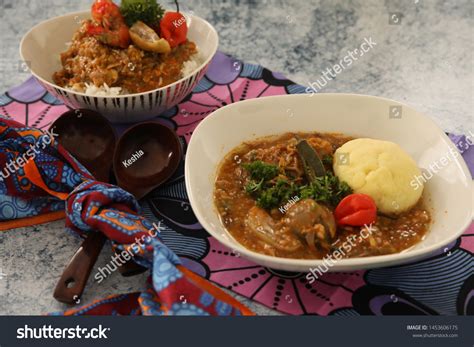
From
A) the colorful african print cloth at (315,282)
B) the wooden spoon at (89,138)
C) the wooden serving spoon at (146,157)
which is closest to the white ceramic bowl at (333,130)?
the colorful african print cloth at (315,282)

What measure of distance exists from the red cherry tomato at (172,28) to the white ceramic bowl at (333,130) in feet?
2.35

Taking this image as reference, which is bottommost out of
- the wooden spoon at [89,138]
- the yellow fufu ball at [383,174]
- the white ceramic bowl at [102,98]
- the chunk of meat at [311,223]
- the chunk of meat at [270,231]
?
the wooden spoon at [89,138]

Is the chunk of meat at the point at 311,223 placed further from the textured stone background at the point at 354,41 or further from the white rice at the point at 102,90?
the textured stone background at the point at 354,41

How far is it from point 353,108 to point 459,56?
5.65 ft

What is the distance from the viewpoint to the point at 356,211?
241 cm

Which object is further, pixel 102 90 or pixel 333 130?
pixel 102 90

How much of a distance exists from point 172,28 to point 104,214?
1299mm

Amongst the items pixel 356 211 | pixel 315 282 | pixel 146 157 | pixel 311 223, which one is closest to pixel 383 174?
pixel 356 211

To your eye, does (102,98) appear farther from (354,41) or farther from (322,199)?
(354,41)

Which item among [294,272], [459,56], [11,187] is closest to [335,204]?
[294,272]

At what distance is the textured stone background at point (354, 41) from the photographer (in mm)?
3834

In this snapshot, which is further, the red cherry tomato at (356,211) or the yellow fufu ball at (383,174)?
the yellow fufu ball at (383,174)

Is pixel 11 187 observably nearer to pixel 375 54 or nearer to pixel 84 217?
pixel 84 217

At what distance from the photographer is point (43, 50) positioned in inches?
136
